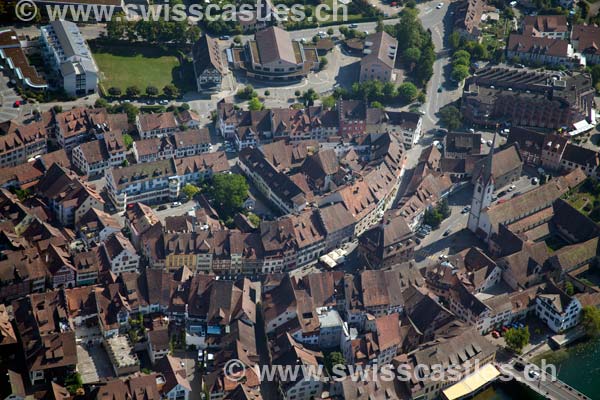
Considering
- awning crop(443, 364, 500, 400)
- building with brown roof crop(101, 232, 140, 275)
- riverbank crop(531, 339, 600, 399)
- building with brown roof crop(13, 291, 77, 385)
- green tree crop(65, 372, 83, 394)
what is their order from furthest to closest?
1. building with brown roof crop(101, 232, 140, 275)
2. riverbank crop(531, 339, 600, 399)
3. awning crop(443, 364, 500, 400)
4. building with brown roof crop(13, 291, 77, 385)
5. green tree crop(65, 372, 83, 394)

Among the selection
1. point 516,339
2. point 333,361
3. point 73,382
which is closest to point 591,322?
point 516,339

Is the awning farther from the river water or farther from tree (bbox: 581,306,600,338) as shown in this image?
tree (bbox: 581,306,600,338)

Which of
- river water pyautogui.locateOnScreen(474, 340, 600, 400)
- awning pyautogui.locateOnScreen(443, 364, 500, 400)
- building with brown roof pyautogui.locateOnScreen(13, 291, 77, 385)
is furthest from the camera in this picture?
river water pyautogui.locateOnScreen(474, 340, 600, 400)

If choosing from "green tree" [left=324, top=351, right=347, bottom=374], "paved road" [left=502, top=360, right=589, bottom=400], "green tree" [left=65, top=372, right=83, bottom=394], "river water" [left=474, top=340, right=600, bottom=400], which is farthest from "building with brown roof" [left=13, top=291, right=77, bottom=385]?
"paved road" [left=502, top=360, right=589, bottom=400]

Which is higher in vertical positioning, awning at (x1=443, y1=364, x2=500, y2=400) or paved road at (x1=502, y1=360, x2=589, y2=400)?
awning at (x1=443, y1=364, x2=500, y2=400)

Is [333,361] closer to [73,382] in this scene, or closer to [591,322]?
[73,382]

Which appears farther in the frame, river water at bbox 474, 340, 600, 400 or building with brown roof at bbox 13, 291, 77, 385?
river water at bbox 474, 340, 600, 400

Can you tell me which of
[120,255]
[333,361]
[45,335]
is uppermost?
[120,255]
